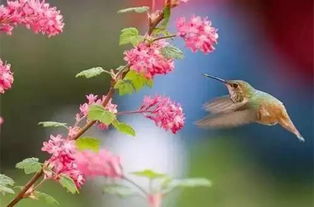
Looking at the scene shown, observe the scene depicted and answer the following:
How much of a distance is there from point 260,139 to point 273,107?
1384mm

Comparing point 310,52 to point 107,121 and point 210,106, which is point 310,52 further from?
point 107,121

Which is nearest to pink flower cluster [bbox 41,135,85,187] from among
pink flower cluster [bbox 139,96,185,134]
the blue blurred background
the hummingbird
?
pink flower cluster [bbox 139,96,185,134]

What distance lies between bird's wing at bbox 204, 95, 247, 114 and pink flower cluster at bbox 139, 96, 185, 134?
0.12 meters

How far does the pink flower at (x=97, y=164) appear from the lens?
3.99ft

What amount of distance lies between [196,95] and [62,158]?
1132mm

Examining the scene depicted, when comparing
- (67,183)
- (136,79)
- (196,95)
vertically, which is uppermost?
(196,95)

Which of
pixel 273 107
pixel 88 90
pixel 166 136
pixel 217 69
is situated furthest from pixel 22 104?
pixel 273 107

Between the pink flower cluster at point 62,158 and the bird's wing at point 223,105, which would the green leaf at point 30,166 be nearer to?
the pink flower cluster at point 62,158

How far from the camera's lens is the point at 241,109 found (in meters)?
1.04

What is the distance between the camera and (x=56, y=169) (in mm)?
890

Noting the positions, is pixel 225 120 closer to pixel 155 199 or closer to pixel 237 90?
pixel 237 90

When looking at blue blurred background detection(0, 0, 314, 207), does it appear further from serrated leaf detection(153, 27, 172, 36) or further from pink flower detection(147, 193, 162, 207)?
serrated leaf detection(153, 27, 172, 36)

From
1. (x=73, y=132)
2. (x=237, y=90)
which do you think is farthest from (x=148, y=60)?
(x=237, y=90)

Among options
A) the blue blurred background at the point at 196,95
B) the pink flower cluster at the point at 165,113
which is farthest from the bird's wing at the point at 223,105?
the blue blurred background at the point at 196,95
